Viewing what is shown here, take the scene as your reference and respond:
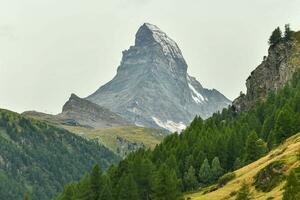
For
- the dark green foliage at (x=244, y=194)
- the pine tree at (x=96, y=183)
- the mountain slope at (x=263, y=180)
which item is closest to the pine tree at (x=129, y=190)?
the pine tree at (x=96, y=183)

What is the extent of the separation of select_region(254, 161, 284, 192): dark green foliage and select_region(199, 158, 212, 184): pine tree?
45.8 meters

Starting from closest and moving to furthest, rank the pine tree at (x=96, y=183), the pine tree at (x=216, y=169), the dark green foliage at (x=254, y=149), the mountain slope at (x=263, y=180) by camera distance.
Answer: the mountain slope at (x=263, y=180) < the dark green foliage at (x=254, y=149) < the pine tree at (x=96, y=183) < the pine tree at (x=216, y=169)

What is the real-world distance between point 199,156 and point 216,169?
12.8m

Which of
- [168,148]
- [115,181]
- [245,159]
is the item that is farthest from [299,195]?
[168,148]

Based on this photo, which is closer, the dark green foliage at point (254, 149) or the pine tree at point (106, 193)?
the pine tree at point (106, 193)

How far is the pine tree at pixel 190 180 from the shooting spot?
458ft

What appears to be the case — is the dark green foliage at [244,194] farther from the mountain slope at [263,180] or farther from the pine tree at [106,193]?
the pine tree at [106,193]

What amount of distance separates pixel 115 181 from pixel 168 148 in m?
32.4

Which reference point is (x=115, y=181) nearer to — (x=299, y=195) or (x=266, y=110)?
(x=266, y=110)

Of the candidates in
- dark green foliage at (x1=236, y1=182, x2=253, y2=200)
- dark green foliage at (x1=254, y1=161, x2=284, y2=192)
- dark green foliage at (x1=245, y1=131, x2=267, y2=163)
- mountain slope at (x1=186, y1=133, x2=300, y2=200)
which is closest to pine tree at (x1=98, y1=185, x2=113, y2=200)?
mountain slope at (x1=186, y1=133, x2=300, y2=200)

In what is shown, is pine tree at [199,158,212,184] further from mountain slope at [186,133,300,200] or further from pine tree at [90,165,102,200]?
mountain slope at [186,133,300,200]

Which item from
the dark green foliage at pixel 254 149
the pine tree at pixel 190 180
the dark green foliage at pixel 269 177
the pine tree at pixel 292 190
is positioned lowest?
the pine tree at pixel 292 190

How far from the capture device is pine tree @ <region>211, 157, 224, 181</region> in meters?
136

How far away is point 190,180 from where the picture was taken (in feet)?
461
